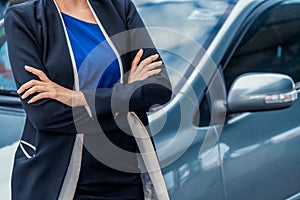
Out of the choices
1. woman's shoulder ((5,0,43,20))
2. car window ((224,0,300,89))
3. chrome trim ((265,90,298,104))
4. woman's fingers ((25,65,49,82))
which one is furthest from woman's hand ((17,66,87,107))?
car window ((224,0,300,89))

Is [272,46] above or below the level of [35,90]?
below

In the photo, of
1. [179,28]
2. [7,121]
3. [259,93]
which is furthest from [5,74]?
[259,93]

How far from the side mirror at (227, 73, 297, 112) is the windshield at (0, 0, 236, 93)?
0.77ft

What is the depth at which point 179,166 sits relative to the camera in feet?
7.48

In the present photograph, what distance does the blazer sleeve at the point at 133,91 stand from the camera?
1.70 metres

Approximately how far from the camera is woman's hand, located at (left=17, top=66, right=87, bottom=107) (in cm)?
168

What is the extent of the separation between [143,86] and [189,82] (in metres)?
0.86

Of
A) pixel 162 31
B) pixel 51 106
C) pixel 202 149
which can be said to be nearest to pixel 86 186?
pixel 51 106

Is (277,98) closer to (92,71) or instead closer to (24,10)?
(92,71)

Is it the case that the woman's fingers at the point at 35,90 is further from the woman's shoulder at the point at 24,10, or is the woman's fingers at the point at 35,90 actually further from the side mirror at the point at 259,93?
the side mirror at the point at 259,93

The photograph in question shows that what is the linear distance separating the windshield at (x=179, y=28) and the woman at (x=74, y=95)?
0.86 meters

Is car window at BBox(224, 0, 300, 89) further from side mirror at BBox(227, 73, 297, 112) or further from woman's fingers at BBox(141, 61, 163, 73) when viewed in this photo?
woman's fingers at BBox(141, 61, 163, 73)

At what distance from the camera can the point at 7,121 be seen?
104 inches

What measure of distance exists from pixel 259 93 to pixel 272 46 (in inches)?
27.3
